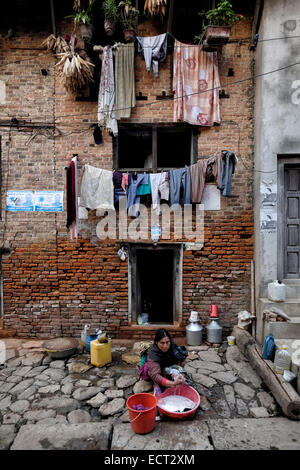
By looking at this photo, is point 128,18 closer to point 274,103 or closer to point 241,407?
point 274,103

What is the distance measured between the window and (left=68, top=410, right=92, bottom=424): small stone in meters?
5.03

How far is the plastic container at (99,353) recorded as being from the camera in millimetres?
5430

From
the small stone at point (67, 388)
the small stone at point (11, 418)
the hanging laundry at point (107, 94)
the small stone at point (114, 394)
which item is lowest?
the small stone at point (11, 418)

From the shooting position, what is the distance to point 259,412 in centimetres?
414

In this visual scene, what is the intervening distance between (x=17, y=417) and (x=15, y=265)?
140 inches

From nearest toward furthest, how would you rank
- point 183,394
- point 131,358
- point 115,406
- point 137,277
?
point 183,394
point 115,406
point 131,358
point 137,277

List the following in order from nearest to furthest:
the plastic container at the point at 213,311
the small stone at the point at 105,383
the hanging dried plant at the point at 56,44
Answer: the small stone at the point at 105,383
the hanging dried plant at the point at 56,44
the plastic container at the point at 213,311

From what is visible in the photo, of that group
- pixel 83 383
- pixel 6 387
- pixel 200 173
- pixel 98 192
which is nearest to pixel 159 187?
pixel 200 173

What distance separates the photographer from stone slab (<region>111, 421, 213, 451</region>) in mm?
3443

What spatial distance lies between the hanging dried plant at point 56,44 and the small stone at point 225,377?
296 inches

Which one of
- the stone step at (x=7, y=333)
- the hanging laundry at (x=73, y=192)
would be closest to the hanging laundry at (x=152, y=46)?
the hanging laundry at (x=73, y=192)

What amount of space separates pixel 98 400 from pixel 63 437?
0.88 meters

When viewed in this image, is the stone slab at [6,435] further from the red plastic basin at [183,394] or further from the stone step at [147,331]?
the stone step at [147,331]

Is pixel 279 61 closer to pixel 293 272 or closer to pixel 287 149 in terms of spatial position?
pixel 287 149
